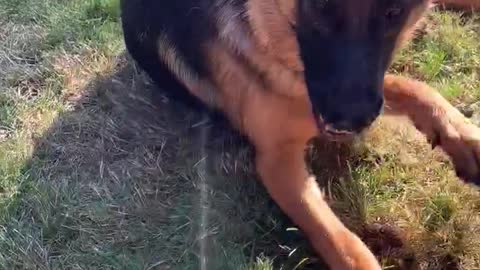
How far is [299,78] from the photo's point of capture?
10.2 feet

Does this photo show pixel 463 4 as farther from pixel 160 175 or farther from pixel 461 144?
pixel 160 175

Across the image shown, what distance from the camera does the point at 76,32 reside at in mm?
4332

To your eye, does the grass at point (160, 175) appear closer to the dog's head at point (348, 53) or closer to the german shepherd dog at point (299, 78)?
the german shepherd dog at point (299, 78)

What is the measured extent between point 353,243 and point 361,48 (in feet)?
2.50

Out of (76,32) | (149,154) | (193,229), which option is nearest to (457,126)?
(193,229)

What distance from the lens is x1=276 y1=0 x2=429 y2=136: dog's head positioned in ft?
8.46

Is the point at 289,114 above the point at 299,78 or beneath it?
beneath

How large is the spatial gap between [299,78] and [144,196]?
89cm

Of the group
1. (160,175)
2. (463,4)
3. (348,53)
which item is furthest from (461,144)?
(463,4)

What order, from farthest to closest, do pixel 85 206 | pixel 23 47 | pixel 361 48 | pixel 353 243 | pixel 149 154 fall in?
pixel 23 47 → pixel 149 154 → pixel 85 206 → pixel 353 243 → pixel 361 48

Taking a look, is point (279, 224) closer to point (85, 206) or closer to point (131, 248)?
point (131, 248)

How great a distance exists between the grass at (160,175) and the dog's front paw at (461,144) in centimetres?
17

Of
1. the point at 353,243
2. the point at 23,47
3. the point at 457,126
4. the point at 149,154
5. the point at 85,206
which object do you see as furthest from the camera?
the point at 23,47

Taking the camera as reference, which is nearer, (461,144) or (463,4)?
(461,144)
